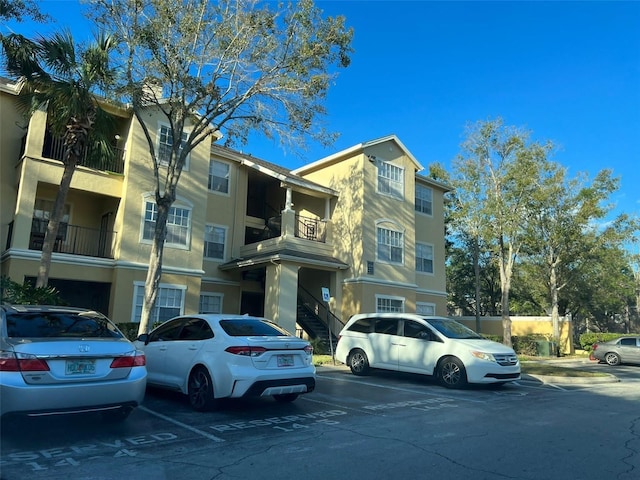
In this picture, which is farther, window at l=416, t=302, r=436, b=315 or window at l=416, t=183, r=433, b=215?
window at l=416, t=183, r=433, b=215

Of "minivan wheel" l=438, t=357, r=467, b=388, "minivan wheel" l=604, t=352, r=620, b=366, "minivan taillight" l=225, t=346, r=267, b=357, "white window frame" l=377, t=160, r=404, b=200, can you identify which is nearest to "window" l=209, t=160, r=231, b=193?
"white window frame" l=377, t=160, r=404, b=200

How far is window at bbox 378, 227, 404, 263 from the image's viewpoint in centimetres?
2428

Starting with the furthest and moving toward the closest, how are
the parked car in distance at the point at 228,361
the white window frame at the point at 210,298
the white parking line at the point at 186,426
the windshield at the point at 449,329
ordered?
the white window frame at the point at 210,298
the windshield at the point at 449,329
the parked car in distance at the point at 228,361
the white parking line at the point at 186,426

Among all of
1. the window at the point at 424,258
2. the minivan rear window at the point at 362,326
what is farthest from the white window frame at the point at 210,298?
the window at the point at 424,258

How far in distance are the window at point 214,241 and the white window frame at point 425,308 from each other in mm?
10970

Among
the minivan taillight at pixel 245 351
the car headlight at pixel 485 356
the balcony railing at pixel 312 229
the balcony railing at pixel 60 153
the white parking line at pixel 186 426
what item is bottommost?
the white parking line at pixel 186 426

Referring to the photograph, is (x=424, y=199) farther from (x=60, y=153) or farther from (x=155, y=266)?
(x=60, y=153)

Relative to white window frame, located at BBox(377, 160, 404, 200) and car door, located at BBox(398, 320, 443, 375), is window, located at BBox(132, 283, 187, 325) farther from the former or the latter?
white window frame, located at BBox(377, 160, 404, 200)

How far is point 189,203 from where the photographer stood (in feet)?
67.7

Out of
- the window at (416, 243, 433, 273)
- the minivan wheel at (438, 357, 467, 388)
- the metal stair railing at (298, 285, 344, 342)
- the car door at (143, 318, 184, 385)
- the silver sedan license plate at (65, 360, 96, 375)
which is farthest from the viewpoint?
the window at (416, 243, 433, 273)

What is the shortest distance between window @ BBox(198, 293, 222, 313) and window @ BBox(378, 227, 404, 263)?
783cm

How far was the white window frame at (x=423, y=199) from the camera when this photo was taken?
28422mm

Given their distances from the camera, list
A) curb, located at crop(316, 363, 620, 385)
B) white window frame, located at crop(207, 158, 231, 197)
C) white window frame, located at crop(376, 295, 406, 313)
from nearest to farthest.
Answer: curb, located at crop(316, 363, 620, 385), white window frame, located at crop(207, 158, 231, 197), white window frame, located at crop(376, 295, 406, 313)

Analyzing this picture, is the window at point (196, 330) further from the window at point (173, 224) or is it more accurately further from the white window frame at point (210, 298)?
the white window frame at point (210, 298)
